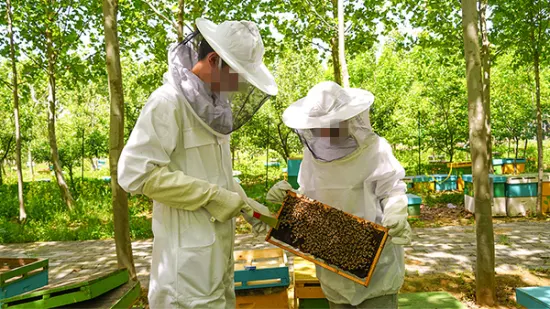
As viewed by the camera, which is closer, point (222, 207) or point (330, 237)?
point (222, 207)

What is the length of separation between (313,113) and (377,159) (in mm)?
426

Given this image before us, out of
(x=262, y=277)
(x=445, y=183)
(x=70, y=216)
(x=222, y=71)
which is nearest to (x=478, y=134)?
(x=262, y=277)

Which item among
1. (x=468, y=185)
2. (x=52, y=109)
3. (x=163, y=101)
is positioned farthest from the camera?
(x=52, y=109)

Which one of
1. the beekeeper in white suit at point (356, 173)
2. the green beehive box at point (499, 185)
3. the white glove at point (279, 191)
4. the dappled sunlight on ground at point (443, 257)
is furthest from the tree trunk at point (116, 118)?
the green beehive box at point (499, 185)

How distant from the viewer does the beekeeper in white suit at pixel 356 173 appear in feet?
6.98

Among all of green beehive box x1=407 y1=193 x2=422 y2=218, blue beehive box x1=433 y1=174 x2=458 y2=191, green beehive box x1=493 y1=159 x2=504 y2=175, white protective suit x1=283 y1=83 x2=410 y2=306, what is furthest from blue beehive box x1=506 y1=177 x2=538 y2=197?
white protective suit x1=283 y1=83 x2=410 y2=306

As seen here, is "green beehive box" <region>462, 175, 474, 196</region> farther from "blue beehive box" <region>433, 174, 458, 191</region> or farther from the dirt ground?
the dirt ground

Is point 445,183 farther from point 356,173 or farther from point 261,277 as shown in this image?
point 356,173

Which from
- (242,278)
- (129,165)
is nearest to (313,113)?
(129,165)

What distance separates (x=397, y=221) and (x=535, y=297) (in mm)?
1018

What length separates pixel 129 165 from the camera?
1.75 m

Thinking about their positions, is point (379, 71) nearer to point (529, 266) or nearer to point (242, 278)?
point (529, 266)

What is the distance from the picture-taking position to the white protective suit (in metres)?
2.13

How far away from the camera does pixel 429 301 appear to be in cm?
301
